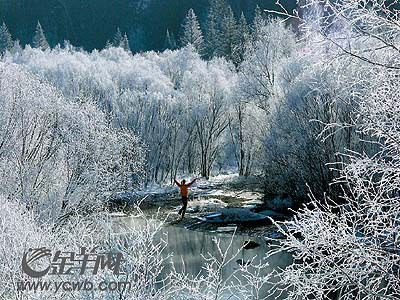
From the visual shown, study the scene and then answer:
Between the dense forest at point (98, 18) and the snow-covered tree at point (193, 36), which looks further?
the dense forest at point (98, 18)

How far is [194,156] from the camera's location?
40750mm

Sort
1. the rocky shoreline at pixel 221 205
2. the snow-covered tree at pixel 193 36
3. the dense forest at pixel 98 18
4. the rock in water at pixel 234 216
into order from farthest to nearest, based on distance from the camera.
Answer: the dense forest at pixel 98 18 < the snow-covered tree at pixel 193 36 < the rock in water at pixel 234 216 < the rocky shoreline at pixel 221 205

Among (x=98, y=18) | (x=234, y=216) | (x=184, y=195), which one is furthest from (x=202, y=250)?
(x=98, y=18)

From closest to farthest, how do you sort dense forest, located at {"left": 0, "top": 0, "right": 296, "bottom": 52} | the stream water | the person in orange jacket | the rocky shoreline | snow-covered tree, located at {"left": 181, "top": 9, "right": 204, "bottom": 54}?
the stream water → the rocky shoreline → the person in orange jacket → snow-covered tree, located at {"left": 181, "top": 9, "right": 204, "bottom": 54} → dense forest, located at {"left": 0, "top": 0, "right": 296, "bottom": 52}

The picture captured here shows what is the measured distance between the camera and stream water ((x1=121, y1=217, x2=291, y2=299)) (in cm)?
1587

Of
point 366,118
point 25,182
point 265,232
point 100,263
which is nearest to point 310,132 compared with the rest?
point 265,232

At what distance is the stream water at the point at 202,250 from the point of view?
1587cm

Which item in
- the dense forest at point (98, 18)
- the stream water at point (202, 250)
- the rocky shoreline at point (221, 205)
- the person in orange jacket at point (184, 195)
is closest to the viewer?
the stream water at point (202, 250)

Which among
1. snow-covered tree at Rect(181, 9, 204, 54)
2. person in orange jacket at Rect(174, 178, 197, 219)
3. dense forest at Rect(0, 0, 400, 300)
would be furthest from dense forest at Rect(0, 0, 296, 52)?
person in orange jacket at Rect(174, 178, 197, 219)

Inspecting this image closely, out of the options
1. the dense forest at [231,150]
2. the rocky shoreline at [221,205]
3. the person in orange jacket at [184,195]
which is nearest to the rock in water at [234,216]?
the rocky shoreline at [221,205]

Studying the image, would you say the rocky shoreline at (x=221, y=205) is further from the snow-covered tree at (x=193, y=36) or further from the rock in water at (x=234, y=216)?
the snow-covered tree at (x=193, y=36)

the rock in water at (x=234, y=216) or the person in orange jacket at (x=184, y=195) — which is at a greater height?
the person in orange jacket at (x=184, y=195)

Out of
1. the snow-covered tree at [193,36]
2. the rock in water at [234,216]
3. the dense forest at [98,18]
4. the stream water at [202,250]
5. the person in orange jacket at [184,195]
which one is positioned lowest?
the stream water at [202,250]

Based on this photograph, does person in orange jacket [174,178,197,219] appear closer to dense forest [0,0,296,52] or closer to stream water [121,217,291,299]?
stream water [121,217,291,299]
